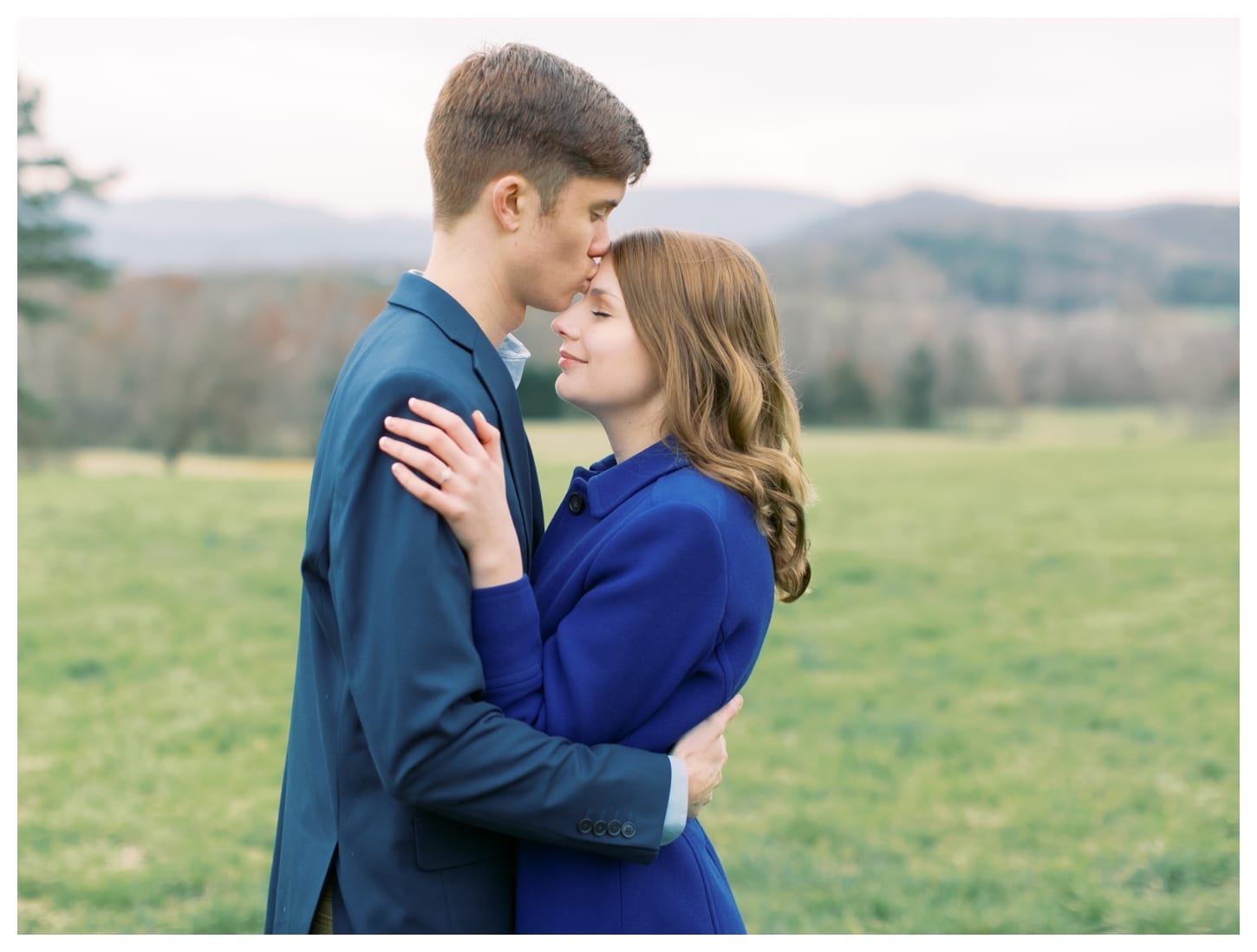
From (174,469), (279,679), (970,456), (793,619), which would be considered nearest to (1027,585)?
(793,619)

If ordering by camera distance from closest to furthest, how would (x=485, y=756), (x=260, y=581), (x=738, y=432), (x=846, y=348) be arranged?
(x=485, y=756)
(x=738, y=432)
(x=260, y=581)
(x=846, y=348)

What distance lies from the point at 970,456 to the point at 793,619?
11810mm

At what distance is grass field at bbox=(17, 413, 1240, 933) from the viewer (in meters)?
5.59

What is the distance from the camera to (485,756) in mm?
1863

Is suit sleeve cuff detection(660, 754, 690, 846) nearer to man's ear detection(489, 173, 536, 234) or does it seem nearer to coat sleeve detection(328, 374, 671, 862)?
coat sleeve detection(328, 374, 671, 862)

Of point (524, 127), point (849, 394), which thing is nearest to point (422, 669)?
point (524, 127)

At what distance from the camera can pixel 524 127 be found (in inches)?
83.0

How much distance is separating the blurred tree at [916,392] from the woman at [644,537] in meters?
22.4

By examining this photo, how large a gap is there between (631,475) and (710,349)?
288mm

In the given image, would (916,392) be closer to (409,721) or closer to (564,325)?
(564,325)

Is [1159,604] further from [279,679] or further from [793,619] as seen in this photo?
[279,679]

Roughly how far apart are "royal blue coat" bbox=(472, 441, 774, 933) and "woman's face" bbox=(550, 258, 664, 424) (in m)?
0.11

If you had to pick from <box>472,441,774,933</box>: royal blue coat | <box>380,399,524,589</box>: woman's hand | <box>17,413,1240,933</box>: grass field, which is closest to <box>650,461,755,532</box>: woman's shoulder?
<box>472,441,774,933</box>: royal blue coat

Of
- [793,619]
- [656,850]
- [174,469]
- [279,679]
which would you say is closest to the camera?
[656,850]
